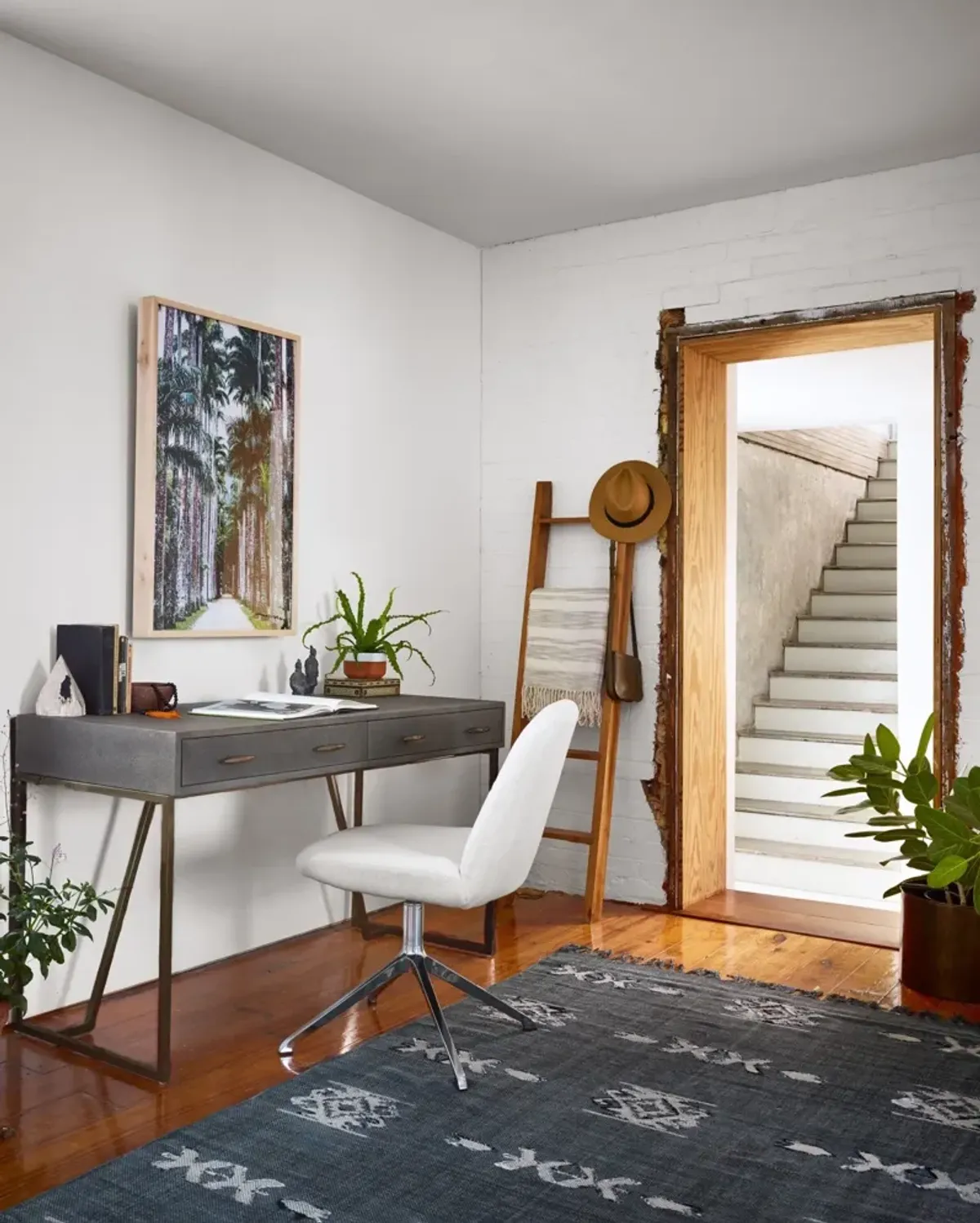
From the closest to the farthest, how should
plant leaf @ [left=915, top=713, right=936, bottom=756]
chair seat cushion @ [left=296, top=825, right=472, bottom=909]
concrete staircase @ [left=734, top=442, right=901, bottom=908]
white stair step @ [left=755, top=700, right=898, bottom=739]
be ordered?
1. chair seat cushion @ [left=296, top=825, right=472, bottom=909]
2. plant leaf @ [left=915, top=713, right=936, bottom=756]
3. concrete staircase @ [left=734, top=442, right=901, bottom=908]
4. white stair step @ [left=755, top=700, right=898, bottom=739]

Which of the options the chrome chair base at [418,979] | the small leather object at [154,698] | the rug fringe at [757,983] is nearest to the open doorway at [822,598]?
the rug fringe at [757,983]

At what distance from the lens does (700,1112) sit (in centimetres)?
257

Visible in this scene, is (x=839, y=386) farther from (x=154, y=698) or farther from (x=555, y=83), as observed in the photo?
(x=154, y=698)

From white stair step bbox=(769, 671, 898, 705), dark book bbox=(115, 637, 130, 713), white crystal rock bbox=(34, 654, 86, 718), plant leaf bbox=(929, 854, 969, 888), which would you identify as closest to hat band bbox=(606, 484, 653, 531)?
plant leaf bbox=(929, 854, 969, 888)

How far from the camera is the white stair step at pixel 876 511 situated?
26.5 feet

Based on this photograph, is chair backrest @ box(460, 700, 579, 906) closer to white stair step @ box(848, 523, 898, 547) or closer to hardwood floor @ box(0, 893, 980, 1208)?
hardwood floor @ box(0, 893, 980, 1208)

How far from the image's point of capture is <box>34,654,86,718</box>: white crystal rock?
3.05m

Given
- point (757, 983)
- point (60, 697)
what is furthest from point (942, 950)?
point (60, 697)

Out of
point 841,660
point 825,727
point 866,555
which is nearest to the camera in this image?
point 825,727

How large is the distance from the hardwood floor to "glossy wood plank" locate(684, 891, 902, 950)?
0.06 meters

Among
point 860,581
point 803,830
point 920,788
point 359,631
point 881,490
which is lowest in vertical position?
point 803,830

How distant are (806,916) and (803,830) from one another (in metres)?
1.30

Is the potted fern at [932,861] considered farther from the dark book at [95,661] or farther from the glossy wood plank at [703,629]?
the dark book at [95,661]

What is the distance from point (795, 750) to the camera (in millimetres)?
6125
